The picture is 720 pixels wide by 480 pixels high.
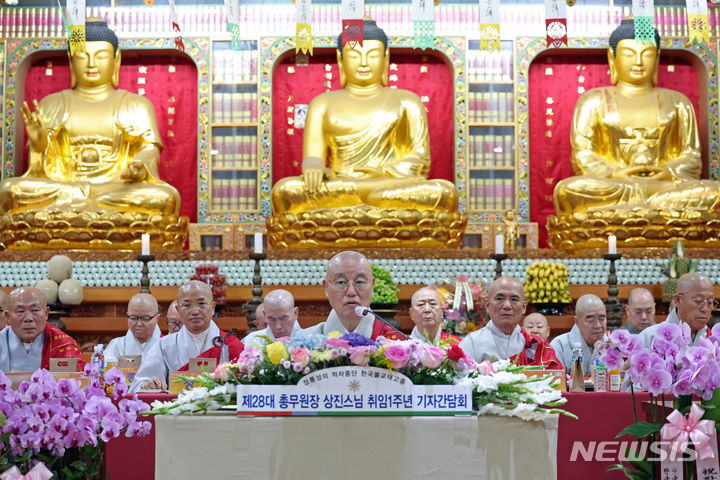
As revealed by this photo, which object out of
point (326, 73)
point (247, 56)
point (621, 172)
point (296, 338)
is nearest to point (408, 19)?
point (326, 73)

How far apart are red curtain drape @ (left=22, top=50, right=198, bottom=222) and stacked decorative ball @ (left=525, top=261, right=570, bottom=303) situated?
14.1 ft

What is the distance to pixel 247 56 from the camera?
10.2 metres

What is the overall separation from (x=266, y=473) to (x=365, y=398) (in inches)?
11.5

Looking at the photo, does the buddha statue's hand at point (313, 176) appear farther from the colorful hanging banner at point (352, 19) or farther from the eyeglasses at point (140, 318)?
the eyeglasses at point (140, 318)

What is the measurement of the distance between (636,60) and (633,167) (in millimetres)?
1256

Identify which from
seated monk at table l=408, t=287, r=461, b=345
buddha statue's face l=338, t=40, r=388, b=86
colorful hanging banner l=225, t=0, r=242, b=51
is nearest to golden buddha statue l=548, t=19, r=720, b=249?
buddha statue's face l=338, t=40, r=388, b=86

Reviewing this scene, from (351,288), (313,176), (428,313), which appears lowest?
(428,313)

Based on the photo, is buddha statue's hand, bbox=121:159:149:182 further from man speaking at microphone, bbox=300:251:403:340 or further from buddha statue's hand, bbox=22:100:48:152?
man speaking at microphone, bbox=300:251:403:340

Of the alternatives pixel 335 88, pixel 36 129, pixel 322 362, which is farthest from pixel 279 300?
pixel 335 88

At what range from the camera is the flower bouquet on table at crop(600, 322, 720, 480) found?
8.09 ft

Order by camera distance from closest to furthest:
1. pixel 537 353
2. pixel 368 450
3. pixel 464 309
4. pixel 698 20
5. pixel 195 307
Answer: pixel 368 450
pixel 537 353
pixel 195 307
pixel 464 309
pixel 698 20

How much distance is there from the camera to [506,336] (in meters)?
4.32

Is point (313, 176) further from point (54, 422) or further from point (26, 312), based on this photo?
point (54, 422)

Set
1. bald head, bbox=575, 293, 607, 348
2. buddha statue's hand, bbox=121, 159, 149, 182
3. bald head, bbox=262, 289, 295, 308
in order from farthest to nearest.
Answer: buddha statue's hand, bbox=121, 159, 149, 182 < bald head, bbox=575, 293, 607, 348 < bald head, bbox=262, 289, 295, 308
